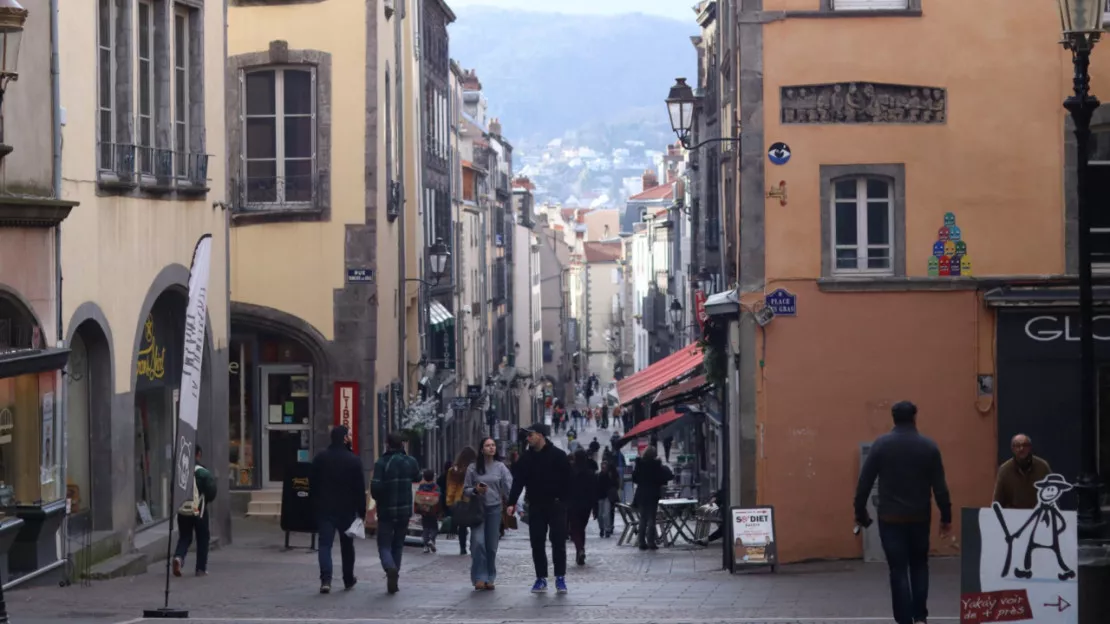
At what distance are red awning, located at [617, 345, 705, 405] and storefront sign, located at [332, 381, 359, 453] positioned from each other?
499 cm

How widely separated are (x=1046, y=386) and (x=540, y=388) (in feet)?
281

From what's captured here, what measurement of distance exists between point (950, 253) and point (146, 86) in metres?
9.06

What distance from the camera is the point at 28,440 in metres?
15.5

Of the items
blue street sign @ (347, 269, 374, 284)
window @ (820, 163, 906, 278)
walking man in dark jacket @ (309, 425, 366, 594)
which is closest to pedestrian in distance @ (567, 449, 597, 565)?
window @ (820, 163, 906, 278)

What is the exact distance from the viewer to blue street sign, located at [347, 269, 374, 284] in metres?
29.3

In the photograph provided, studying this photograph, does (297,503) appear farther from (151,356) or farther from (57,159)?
(57,159)

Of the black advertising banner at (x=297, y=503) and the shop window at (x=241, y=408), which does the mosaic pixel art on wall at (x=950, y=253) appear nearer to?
the black advertising banner at (x=297, y=503)

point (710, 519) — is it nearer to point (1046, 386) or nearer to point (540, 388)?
point (1046, 386)

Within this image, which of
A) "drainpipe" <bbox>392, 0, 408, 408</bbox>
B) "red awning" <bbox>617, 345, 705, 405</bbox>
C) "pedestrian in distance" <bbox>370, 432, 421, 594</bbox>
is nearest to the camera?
"pedestrian in distance" <bbox>370, 432, 421, 594</bbox>

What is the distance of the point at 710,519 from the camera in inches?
1004

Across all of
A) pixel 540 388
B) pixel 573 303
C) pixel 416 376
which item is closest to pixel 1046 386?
pixel 416 376

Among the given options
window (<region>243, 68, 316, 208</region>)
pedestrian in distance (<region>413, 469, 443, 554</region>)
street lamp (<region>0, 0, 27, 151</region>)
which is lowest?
pedestrian in distance (<region>413, 469, 443, 554</region>)

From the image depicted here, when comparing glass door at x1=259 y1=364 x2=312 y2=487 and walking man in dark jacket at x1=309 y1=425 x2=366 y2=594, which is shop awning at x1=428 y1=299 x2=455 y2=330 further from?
walking man in dark jacket at x1=309 y1=425 x2=366 y2=594

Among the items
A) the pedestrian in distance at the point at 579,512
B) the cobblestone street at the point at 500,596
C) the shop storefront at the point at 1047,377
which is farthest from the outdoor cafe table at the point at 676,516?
the shop storefront at the point at 1047,377
